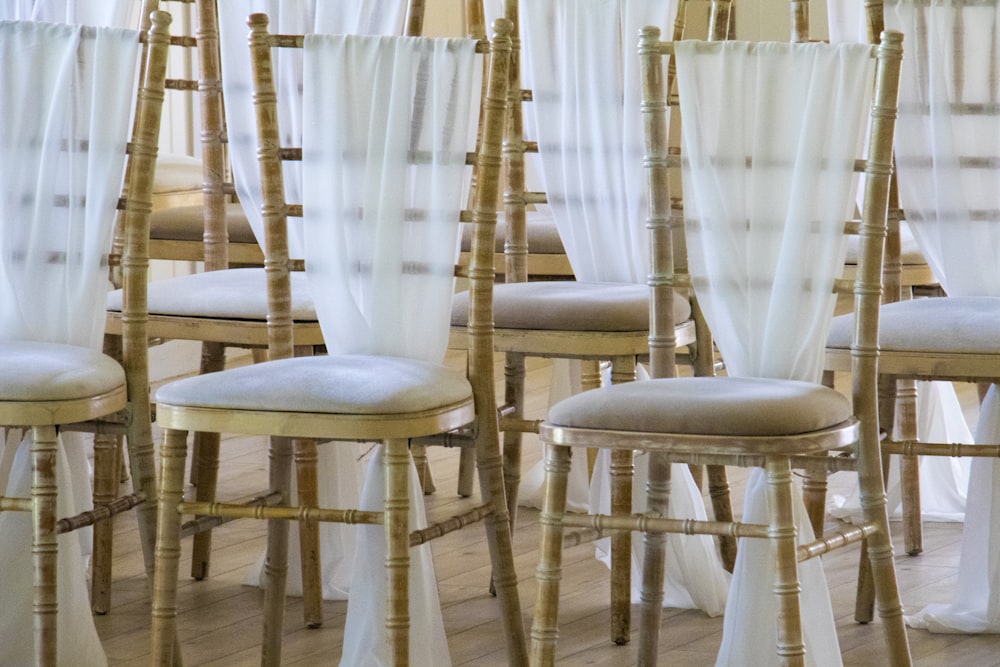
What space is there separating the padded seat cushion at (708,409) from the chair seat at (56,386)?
2.29 ft

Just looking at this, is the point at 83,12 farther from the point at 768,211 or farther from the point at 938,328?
the point at 938,328

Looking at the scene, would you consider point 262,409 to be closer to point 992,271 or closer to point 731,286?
point 731,286

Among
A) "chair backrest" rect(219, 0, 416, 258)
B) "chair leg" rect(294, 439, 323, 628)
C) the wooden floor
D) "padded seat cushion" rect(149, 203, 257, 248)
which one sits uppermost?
"chair backrest" rect(219, 0, 416, 258)

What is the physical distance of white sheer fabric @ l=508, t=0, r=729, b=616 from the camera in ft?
9.29

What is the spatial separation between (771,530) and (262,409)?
27.4 inches

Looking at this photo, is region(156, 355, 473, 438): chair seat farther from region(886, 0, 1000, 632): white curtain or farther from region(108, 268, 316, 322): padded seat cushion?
region(886, 0, 1000, 632): white curtain

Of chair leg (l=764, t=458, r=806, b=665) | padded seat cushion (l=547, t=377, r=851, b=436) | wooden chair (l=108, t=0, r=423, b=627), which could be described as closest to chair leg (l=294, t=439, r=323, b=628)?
wooden chair (l=108, t=0, r=423, b=627)

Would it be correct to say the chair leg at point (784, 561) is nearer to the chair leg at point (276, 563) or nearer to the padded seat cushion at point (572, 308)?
the padded seat cushion at point (572, 308)

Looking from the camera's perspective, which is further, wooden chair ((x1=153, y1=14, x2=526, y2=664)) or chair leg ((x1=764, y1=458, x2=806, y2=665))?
wooden chair ((x1=153, y1=14, x2=526, y2=664))

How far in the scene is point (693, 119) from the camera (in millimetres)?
2225

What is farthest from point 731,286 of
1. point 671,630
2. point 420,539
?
point 671,630

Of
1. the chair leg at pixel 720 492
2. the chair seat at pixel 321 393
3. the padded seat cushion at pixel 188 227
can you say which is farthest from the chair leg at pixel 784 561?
the padded seat cushion at pixel 188 227

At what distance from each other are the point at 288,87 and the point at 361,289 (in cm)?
75

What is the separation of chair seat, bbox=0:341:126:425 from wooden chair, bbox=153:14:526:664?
14 centimetres
